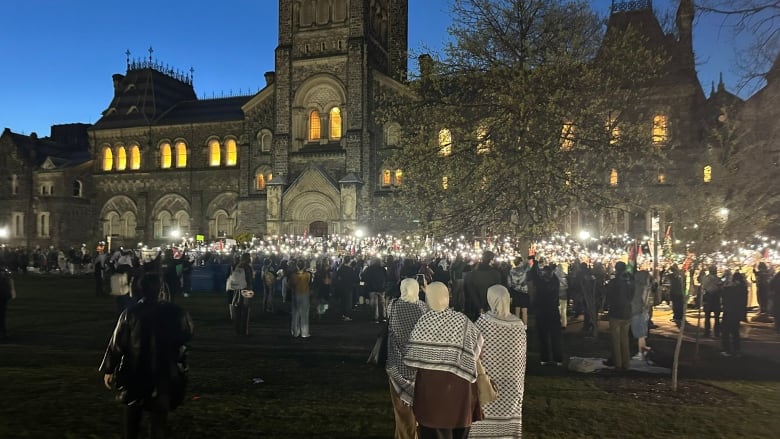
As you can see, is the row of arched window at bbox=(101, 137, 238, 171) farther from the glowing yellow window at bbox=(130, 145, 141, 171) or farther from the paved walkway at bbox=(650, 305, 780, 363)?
the paved walkway at bbox=(650, 305, 780, 363)

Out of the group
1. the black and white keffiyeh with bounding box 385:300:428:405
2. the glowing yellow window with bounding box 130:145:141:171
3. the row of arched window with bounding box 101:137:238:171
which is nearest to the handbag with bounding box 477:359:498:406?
the black and white keffiyeh with bounding box 385:300:428:405

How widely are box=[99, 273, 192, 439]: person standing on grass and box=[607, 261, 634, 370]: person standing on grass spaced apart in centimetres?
770

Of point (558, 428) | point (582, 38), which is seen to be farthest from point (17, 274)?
point (558, 428)

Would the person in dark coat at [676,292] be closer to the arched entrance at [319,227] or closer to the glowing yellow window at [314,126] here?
the arched entrance at [319,227]

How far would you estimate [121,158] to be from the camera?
48938 mm

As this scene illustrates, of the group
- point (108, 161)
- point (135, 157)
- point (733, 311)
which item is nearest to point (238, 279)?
point (733, 311)

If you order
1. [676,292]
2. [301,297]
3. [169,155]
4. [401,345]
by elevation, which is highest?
[169,155]

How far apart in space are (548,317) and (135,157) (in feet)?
149

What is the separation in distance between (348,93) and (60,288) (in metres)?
20.2

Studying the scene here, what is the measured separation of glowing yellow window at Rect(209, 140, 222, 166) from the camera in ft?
149

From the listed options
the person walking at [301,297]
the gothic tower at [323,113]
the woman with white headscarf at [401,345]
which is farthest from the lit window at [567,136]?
the gothic tower at [323,113]

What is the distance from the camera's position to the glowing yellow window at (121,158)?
48688 millimetres

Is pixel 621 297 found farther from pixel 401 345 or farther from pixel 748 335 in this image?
pixel 748 335

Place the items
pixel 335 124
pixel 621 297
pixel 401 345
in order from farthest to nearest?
pixel 335 124 → pixel 621 297 → pixel 401 345
